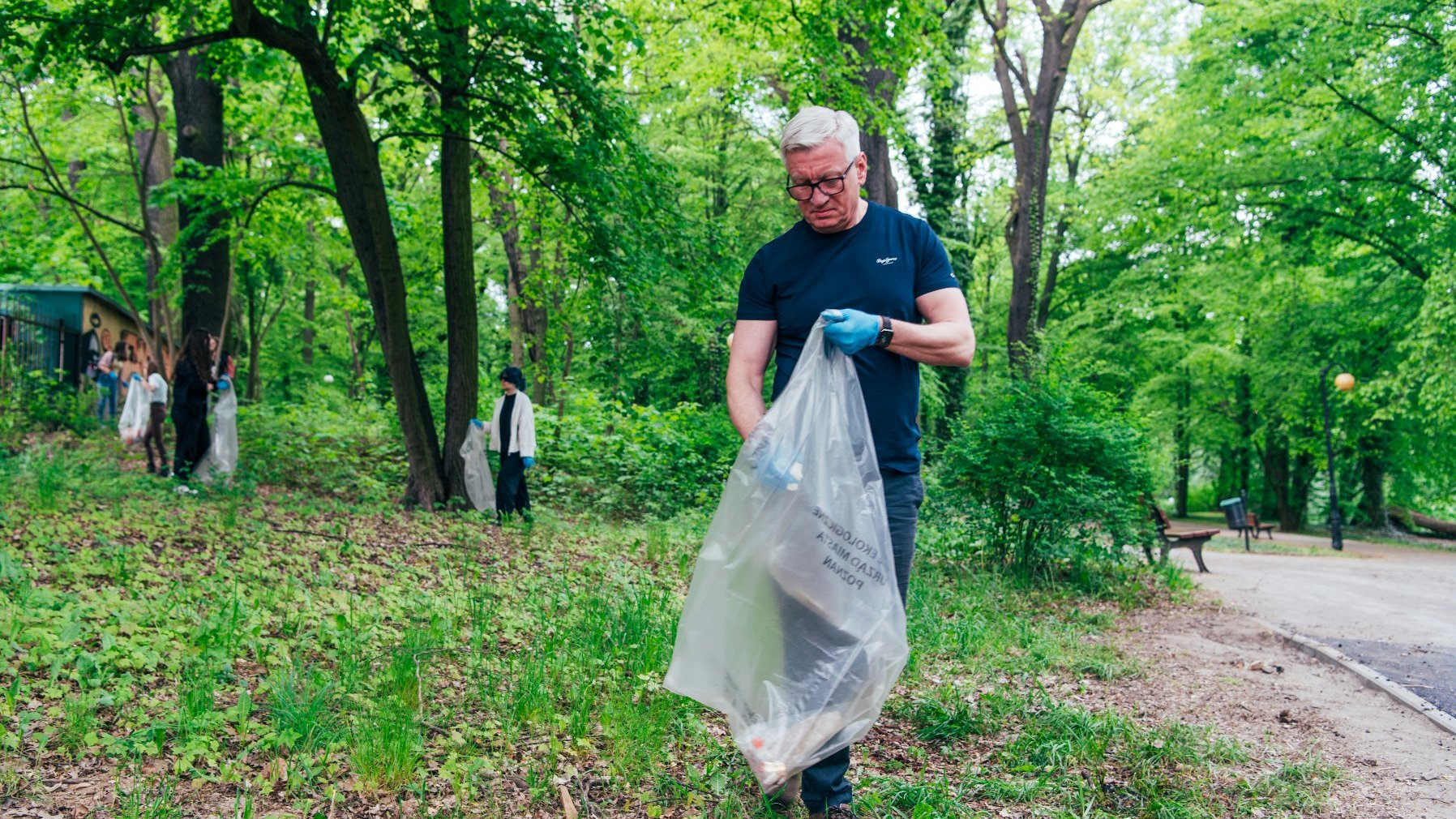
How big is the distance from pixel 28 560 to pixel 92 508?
2.06 m

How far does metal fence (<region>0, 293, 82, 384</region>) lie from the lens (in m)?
13.9

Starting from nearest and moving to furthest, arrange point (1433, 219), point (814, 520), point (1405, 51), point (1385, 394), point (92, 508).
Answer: point (814, 520) < point (92, 508) < point (1405, 51) < point (1433, 219) < point (1385, 394)

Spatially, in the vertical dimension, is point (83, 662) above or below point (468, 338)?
below

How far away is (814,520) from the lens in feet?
8.29

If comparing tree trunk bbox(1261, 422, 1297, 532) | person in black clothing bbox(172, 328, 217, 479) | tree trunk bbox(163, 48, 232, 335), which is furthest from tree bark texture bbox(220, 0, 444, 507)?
tree trunk bbox(1261, 422, 1297, 532)

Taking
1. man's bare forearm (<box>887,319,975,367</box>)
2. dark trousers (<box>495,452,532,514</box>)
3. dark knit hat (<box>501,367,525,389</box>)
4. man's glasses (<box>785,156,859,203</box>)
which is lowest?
dark trousers (<box>495,452,532,514</box>)

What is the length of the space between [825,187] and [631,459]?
1007 cm

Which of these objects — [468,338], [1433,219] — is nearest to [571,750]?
[468,338]

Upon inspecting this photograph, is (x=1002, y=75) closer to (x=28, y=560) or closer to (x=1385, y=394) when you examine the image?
(x=1385, y=394)

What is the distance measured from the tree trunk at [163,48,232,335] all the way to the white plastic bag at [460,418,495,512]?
4.39m

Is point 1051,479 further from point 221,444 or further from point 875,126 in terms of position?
point 221,444

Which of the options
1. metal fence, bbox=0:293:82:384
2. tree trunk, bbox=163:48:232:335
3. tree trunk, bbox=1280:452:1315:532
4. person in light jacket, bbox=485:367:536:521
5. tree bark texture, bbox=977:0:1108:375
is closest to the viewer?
person in light jacket, bbox=485:367:536:521

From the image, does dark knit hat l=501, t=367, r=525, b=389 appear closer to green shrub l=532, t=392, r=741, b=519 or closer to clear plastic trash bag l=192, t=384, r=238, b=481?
green shrub l=532, t=392, r=741, b=519

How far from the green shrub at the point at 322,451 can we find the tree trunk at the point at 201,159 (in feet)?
4.91
